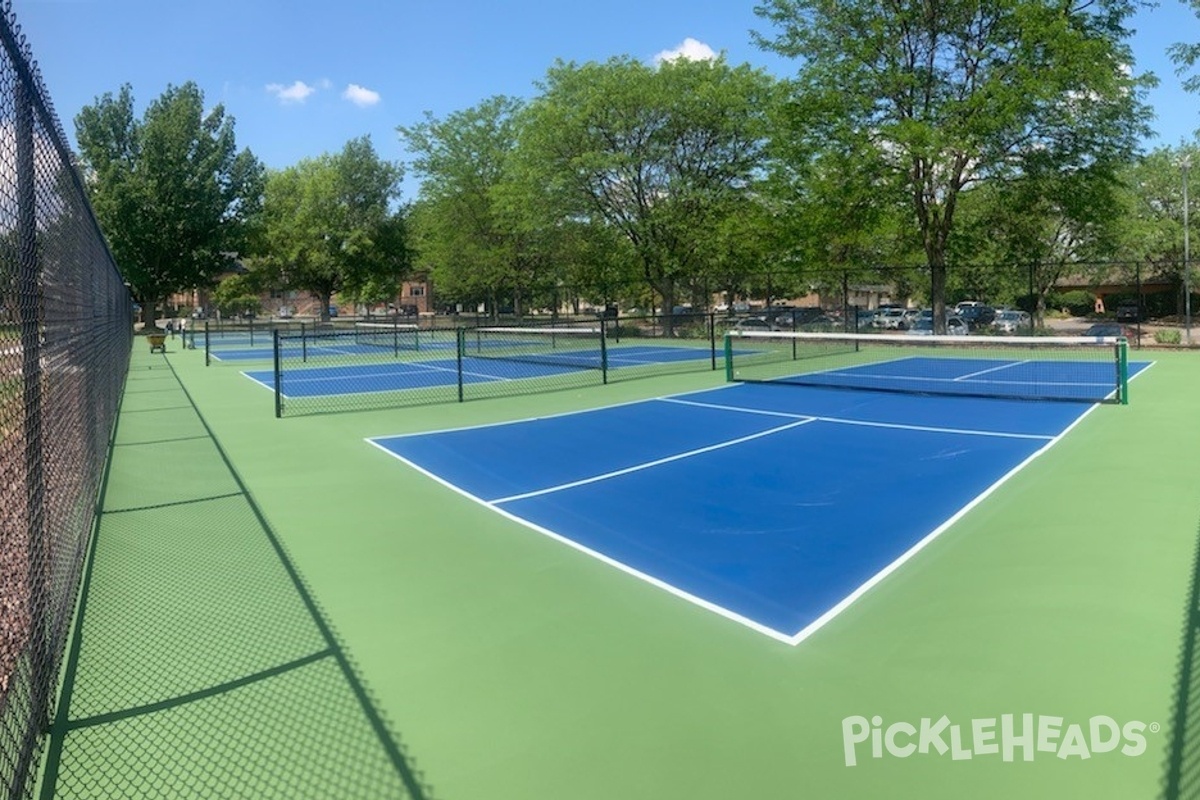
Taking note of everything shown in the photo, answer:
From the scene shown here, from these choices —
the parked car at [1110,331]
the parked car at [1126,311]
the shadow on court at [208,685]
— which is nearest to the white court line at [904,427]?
the shadow on court at [208,685]

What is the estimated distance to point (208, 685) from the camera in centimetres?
388

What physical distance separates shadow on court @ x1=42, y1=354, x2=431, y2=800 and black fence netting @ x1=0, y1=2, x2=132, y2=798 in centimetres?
21

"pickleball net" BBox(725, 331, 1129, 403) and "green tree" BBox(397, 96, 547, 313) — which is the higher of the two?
"green tree" BBox(397, 96, 547, 313)

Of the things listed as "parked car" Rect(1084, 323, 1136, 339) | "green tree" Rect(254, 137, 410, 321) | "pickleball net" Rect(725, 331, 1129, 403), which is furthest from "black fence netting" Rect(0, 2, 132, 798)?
"green tree" Rect(254, 137, 410, 321)

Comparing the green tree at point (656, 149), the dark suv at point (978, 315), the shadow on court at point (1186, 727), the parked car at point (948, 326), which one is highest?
the green tree at point (656, 149)

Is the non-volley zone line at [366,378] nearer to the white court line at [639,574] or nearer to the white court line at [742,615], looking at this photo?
the white court line at [742,615]

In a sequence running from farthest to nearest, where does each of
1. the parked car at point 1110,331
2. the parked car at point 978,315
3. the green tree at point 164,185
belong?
the green tree at point 164,185 < the parked car at point 978,315 < the parked car at point 1110,331

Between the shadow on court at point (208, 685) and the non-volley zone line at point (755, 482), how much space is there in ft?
7.05

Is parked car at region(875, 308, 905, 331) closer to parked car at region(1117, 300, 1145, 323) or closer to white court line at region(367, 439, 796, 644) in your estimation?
parked car at region(1117, 300, 1145, 323)

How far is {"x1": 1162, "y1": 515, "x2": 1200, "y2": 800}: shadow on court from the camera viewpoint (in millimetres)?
2920

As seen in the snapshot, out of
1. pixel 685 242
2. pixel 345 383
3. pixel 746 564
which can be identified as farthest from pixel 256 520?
pixel 685 242

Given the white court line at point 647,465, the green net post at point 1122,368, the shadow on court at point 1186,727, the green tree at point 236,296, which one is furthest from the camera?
the green tree at point 236,296

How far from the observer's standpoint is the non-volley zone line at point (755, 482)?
5324 millimetres

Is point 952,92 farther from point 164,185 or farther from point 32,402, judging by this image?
point 164,185
